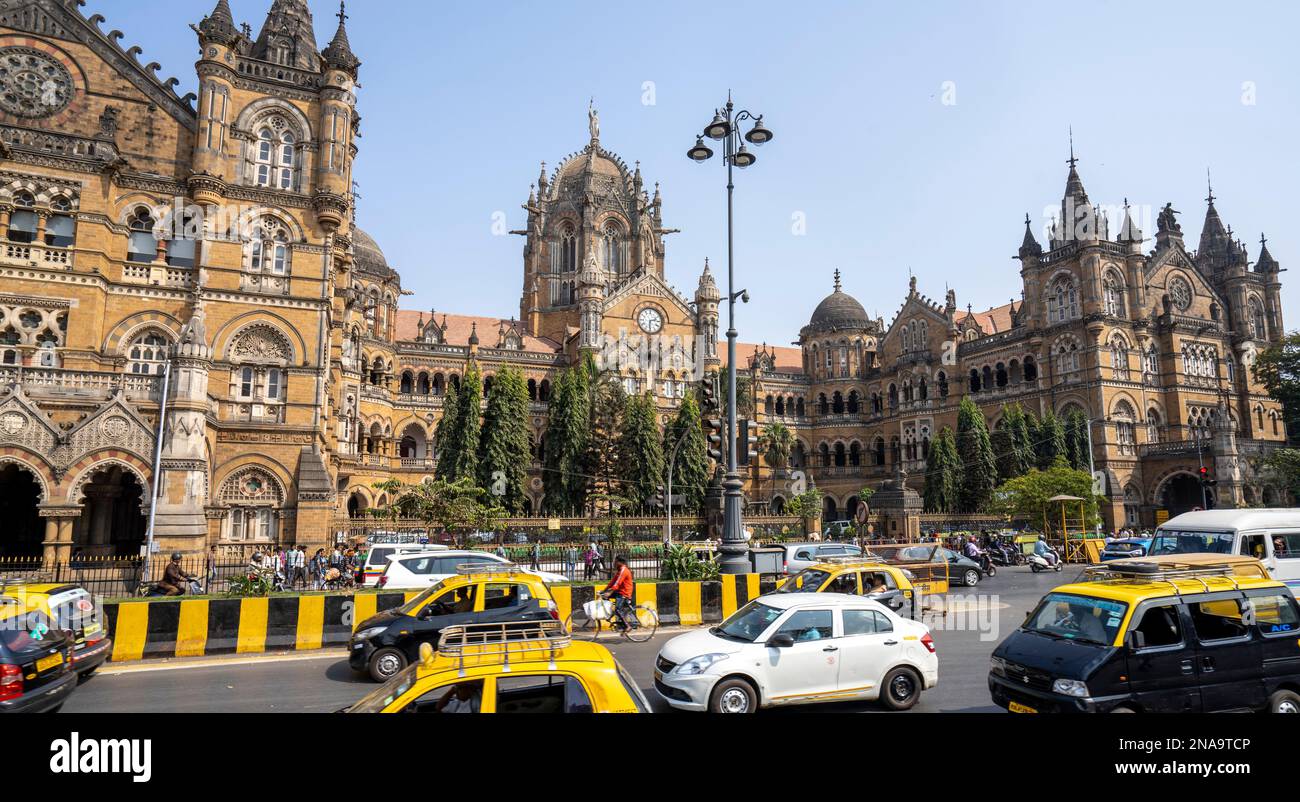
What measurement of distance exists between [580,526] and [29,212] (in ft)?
75.0

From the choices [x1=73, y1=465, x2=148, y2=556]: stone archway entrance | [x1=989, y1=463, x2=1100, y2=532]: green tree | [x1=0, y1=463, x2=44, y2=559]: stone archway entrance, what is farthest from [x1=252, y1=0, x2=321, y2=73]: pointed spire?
[x1=989, y1=463, x2=1100, y2=532]: green tree

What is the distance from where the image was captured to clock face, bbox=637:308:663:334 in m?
59.1

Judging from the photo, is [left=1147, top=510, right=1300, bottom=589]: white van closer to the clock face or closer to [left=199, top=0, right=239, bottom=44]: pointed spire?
[left=199, top=0, right=239, bottom=44]: pointed spire

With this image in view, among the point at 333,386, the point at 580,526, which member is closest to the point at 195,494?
the point at 333,386

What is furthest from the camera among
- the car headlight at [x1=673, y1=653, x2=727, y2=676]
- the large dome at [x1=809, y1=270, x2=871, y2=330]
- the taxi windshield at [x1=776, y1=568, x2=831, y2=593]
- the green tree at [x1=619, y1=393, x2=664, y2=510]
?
the large dome at [x1=809, y1=270, x2=871, y2=330]

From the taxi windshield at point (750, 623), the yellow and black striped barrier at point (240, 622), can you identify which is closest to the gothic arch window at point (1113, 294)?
the yellow and black striped barrier at point (240, 622)

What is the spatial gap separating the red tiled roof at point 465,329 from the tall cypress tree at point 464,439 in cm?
1598

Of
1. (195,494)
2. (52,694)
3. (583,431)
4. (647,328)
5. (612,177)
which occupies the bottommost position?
(52,694)

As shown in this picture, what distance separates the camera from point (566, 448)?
143ft

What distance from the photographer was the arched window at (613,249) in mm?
70562

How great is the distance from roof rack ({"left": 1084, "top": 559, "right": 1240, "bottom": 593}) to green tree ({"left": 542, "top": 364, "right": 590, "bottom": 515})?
34091mm

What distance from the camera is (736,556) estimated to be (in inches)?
622

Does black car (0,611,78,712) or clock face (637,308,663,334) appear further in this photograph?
clock face (637,308,663,334)
